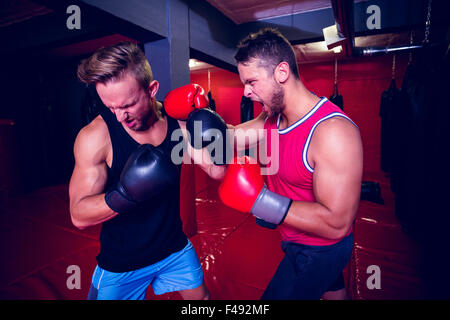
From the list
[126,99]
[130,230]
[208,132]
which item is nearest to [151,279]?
[130,230]

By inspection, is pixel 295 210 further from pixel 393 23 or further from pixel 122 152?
pixel 393 23

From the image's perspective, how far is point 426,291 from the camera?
2.13 metres

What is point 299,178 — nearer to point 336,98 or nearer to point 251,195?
point 251,195

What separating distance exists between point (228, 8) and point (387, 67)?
194 inches

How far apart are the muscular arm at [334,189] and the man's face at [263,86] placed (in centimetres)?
37

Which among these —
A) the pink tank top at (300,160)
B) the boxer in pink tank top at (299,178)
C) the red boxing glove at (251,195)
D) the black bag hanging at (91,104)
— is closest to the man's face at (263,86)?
the boxer in pink tank top at (299,178)

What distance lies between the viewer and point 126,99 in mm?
1332

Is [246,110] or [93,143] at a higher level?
[246,110]

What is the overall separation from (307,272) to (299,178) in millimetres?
480

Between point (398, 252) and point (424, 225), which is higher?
point (424, 225)

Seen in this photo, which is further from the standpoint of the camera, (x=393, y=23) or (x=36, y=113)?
(x=36, y=113)

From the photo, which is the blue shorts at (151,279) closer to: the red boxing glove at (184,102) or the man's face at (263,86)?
the red boxing glove at (184,102)

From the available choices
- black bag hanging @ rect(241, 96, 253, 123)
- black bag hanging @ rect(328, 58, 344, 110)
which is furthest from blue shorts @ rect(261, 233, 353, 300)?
black bag hanging @ rect(241, 96, 253, 123)
